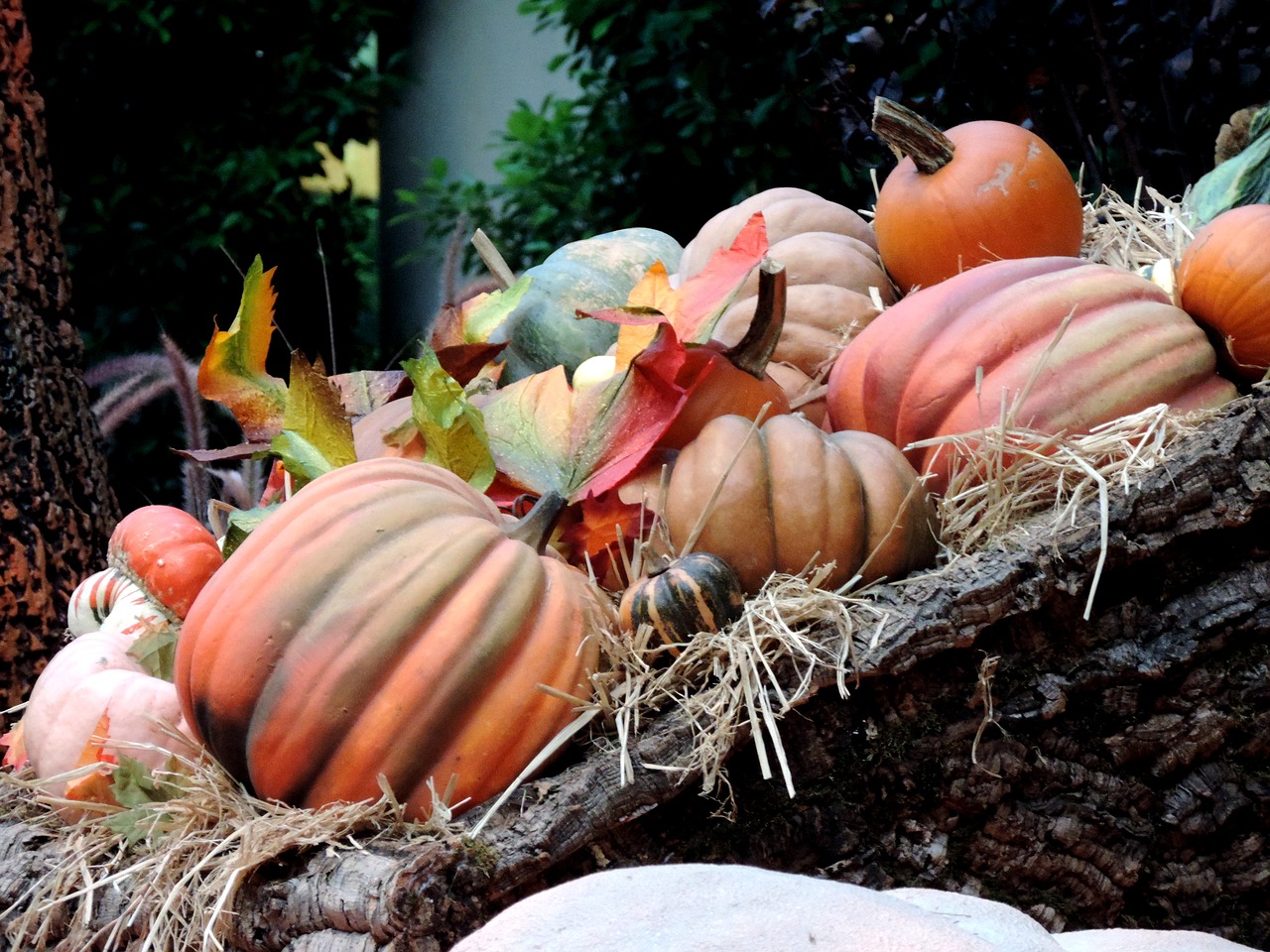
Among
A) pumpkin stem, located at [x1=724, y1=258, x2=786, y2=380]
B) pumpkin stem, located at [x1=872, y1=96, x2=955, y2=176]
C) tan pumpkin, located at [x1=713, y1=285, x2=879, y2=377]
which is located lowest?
tan pumpkin, located at [x1=713, y1=285, x2=879, y2=377]

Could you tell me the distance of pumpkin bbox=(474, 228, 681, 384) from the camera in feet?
6.93

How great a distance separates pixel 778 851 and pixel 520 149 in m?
3.95

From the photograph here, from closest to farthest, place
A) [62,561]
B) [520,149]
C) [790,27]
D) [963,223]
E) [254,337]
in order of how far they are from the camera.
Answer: [254,337] → [963,223] → [62,561] → [790,27] → [520,149]

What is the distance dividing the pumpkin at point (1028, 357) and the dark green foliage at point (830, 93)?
1299 millimetres

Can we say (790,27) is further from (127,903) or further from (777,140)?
(127,903)

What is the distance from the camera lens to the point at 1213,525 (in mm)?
1351

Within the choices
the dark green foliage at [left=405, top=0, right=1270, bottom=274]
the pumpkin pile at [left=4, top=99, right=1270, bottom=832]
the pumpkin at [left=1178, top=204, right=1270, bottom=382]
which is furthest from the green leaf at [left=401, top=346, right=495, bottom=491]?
the dark green foliage at [left=405, top=0, right=1270, bottom=274]

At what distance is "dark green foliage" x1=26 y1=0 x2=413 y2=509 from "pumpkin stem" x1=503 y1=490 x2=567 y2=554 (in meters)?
3.61

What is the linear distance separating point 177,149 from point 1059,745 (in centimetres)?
473

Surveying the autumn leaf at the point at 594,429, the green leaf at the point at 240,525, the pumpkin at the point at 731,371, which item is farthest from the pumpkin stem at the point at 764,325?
the green leaf at the point at 240,525

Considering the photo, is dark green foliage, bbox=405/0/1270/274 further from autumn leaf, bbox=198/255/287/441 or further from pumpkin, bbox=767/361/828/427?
autumn leaf, bbox=198/255/287/441

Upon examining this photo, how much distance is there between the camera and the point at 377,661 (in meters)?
1.27

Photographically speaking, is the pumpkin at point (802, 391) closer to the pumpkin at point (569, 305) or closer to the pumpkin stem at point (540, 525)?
the pumpkin at point (569, 305)

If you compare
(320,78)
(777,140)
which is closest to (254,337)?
(777,140)
